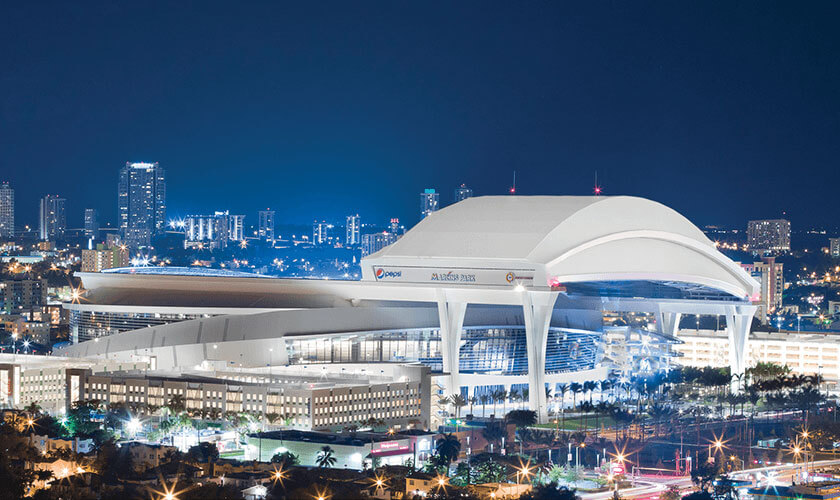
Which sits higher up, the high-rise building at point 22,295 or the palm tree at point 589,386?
the high-rise building at point 22,295

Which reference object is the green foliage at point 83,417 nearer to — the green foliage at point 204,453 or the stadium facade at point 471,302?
the green foliage at point 204,453

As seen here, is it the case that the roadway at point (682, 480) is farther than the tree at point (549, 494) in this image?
Yes

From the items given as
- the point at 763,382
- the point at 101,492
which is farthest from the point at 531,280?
the point at 101,492

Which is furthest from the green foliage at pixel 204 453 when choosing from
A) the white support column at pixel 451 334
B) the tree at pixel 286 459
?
the white support column at pixel 451 334

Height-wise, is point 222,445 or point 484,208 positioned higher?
point 484,208

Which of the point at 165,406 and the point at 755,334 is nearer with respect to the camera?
the point at 165,406

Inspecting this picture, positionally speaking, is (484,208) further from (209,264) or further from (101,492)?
(209,264)

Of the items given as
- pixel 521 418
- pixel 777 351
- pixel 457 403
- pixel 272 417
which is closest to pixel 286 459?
pixel 272 417
